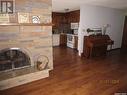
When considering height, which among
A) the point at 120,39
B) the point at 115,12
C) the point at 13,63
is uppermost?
the point at 115,12

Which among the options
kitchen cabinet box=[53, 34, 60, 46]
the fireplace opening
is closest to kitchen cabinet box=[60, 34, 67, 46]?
kitchen cabinet box=[53, 34, 60, 46]

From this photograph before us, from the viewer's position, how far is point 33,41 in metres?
2.93

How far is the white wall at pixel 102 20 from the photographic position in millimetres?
4764

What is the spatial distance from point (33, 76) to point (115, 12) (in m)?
5.16

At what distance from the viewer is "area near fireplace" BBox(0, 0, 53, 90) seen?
2543 mm

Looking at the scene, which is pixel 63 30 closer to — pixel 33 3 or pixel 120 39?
pixel 120 39

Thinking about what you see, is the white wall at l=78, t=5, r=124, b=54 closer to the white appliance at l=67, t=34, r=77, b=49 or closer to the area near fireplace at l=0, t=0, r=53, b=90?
the white appliance at l=67, t=34, r=77, b=49

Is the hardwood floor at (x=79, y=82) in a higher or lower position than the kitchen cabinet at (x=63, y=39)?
lower

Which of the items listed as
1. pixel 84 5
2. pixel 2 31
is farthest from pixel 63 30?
pixel 2 31

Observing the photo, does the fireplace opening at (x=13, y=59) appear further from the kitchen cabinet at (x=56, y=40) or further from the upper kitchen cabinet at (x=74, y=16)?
the kitchen cabinet at (x=56, y=40)

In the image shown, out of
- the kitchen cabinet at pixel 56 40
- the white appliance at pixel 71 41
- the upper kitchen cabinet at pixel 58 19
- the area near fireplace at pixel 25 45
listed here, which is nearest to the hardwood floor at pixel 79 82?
the area near fireplace at pixel 25 45

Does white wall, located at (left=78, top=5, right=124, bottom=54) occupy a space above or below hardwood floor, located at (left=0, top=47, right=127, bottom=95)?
above

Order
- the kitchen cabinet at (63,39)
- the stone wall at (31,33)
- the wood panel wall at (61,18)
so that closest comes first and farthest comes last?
the stone wall at (31,33) < the wood panel wall at (61,18) < the kitchen cabinet at (63,39)

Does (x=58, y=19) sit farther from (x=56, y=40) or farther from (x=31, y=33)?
(x=31, y=33)
